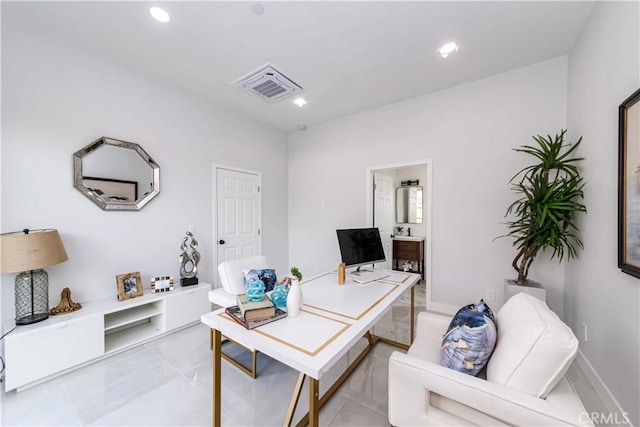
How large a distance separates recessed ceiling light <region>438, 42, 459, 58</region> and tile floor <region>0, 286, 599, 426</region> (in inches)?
115

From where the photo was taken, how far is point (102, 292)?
7.95 ft

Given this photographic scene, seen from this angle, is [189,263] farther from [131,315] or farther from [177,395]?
[177,395]

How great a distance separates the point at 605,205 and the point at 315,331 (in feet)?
7.20

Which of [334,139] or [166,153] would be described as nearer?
[166,153]

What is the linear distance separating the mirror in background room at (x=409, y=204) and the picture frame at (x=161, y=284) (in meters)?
4.19

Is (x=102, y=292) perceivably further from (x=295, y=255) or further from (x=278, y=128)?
(x=278, y=128)

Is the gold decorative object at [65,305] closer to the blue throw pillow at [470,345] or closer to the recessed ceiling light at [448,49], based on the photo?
the blue throw pillow at [470,345]

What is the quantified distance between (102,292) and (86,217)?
77cm

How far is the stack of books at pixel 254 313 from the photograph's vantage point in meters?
1.25

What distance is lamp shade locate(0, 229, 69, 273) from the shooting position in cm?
172

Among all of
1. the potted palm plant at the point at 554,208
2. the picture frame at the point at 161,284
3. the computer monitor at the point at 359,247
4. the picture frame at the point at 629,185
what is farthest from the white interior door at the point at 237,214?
the picture frame at the point at 629,185

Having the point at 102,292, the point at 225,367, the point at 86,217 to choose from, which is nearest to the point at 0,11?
the point at 86,217

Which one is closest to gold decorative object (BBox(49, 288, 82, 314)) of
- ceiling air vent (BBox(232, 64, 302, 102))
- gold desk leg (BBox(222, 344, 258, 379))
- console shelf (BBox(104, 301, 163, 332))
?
console shelf (BBox(104, 301, 163, 332))

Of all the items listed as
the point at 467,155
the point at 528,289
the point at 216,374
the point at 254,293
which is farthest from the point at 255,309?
the point at 467,155
